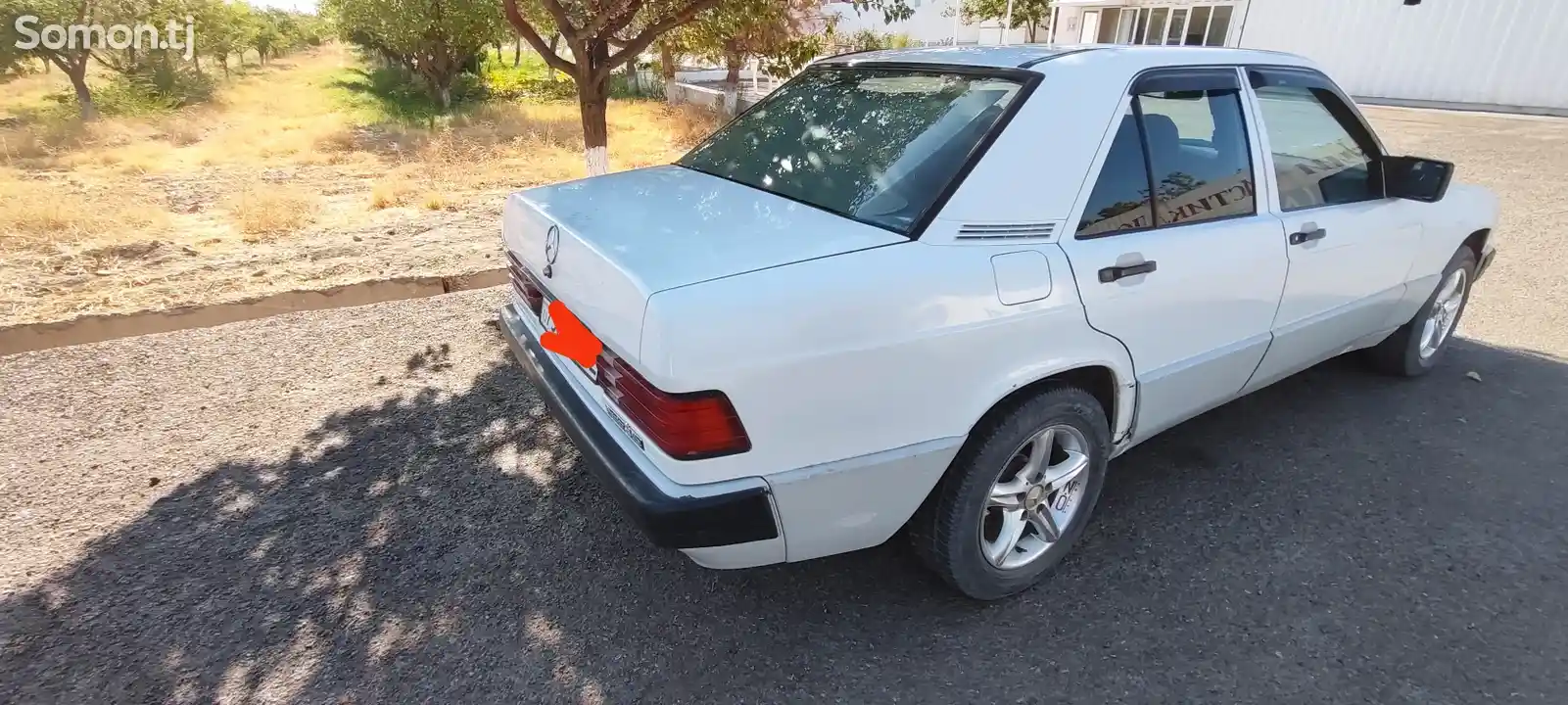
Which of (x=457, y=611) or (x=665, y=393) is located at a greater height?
(x=665, y=393)

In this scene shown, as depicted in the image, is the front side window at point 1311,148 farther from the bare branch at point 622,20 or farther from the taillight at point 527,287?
the bare branch at point 622,20

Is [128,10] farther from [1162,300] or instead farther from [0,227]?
[1162,300]

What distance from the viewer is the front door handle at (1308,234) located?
110 inches

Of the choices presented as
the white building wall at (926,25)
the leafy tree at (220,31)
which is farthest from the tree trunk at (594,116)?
the white building wall at (926,25)

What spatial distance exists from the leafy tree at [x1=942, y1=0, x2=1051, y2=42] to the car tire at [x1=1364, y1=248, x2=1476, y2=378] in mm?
28642

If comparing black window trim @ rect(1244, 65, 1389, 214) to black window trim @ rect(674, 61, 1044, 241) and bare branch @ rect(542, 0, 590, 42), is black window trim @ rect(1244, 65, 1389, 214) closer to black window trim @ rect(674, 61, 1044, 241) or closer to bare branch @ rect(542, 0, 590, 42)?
black window trim @ rect(674, 61, 1044, 241)

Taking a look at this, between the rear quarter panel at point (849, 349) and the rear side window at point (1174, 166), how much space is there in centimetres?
40

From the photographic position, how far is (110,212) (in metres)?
7.82

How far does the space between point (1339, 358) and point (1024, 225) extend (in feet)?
10.8

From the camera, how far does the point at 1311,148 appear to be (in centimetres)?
311

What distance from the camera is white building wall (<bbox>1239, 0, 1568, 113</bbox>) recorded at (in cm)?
1745

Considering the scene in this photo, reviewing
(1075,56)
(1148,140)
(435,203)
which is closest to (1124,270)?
(1148,140)

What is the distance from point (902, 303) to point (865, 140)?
85 centimetres

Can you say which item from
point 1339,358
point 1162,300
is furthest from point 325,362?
point 1339,358
